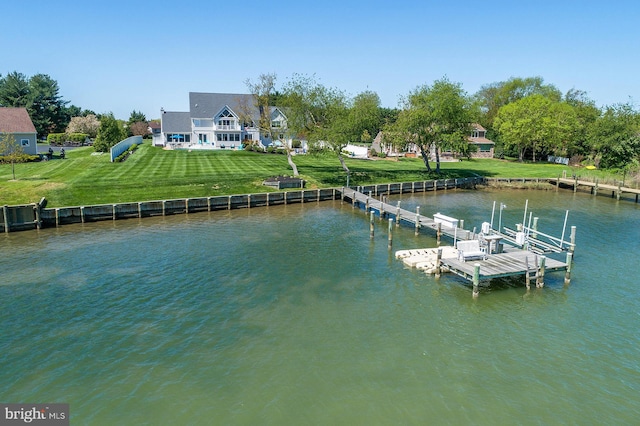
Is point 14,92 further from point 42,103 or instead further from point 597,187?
point 597,187

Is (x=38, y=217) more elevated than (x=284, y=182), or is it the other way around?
(x=284, y=182)

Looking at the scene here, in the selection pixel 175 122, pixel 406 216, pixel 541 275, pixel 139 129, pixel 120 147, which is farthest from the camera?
pixel 139 129

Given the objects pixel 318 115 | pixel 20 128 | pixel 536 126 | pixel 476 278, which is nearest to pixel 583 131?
pixel 536 126

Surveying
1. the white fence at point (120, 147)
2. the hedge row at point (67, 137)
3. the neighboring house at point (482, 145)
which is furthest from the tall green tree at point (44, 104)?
the neighboring house at point (482, 145)

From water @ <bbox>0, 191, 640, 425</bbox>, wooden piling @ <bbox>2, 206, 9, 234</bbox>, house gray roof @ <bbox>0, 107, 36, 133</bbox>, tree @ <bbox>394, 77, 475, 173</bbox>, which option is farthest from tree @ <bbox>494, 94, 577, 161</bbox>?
house gray roof @ <bbox>0, 107, 36, 133</bbox>

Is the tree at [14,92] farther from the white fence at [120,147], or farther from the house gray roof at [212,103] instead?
the house gray roof at [212,103]

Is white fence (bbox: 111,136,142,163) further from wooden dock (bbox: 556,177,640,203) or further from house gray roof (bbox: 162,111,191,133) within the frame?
wooden dock (bbox: 556,177,640,203)
